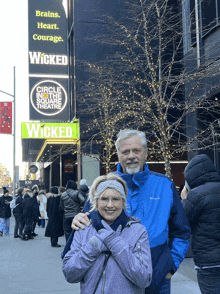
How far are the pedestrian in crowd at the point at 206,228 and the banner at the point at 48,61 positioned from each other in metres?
16.6

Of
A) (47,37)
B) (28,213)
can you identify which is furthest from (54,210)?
(47,37)

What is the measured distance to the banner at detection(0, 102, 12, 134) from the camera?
2723cm

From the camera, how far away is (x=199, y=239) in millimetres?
3938

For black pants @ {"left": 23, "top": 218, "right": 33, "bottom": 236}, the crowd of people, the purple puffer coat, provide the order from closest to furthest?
the purple puffer coat, the crowd of people, black pants @ {"left": 23, "top": 218, "right": 33, "bottom": 236}

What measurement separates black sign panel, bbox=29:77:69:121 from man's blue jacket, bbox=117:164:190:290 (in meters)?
17.3

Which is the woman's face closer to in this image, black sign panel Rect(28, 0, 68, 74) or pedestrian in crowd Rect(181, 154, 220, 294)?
pedestrian in crowd Rect(181, 154, 220, 294)

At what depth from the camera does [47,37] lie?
20281mm

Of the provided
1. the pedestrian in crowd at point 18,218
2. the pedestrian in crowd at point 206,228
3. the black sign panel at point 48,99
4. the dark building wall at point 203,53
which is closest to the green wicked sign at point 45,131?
the black sign panel at point 48,99

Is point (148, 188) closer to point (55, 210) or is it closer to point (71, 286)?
point (71, 286)

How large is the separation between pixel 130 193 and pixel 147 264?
2.29 feet

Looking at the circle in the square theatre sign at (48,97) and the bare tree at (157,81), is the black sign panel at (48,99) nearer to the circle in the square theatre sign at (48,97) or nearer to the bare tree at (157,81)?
the circle in the square theatre sign at (48,97)

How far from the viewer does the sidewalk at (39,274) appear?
6633 mm

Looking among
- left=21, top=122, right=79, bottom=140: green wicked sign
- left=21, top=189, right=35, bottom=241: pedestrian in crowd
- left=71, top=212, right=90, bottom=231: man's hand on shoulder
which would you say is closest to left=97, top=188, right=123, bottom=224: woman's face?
left=71, top=212, right=90, bottom=231: man's hand on shoulder

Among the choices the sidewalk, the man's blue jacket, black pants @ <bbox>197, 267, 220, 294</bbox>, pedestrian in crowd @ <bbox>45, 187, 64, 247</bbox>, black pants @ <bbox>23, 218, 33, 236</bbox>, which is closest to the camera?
the man's blue jacket
